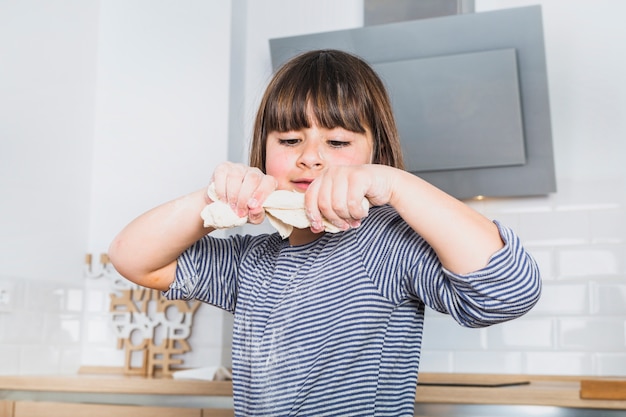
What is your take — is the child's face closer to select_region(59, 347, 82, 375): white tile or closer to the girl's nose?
the girl's nose

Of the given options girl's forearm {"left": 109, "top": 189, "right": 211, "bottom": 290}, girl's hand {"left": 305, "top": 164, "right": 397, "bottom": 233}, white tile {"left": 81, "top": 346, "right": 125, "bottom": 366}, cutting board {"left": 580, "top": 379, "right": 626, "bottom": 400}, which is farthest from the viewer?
white tile {"left": 81, "top": 346, "right": 125, "bottom": 366}

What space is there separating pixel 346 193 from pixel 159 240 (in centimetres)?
28

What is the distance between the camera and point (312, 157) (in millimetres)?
918

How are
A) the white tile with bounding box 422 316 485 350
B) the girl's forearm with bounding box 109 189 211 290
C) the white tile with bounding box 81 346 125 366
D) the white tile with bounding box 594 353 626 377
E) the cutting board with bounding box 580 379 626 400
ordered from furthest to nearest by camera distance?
1. the white tile with bounding box 81 346 125 366
2. the white tile with bounding box 422 316 485 350
3. the white tile with bounding box 594 353 626 377
4. the cutting board with bounding box 580 379 626 400
5. the girl's forearm with bounding box 109 189 211 290

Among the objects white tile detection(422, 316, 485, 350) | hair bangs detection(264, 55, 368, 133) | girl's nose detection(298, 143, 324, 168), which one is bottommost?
white tile detection(422, 316, 485, 350)

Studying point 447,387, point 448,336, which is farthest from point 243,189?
point 448,336

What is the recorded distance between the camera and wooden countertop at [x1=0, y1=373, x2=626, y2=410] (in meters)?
1.46

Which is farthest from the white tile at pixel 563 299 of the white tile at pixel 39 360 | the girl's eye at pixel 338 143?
the white tile at pixel 39 360

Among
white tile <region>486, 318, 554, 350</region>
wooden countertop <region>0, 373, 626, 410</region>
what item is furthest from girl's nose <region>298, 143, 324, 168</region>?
white tile <region>486, 318, 554, 350</region>

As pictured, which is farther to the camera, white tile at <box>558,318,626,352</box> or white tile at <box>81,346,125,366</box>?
white tile at <box>81,346,125,366</box>

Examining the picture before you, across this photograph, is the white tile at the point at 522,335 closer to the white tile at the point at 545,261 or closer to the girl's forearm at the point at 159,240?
the white tile at the point at 545,261

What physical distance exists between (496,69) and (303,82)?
1.00m

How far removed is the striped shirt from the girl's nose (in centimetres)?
9

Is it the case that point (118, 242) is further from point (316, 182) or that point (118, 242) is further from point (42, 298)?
point (42, 298)
